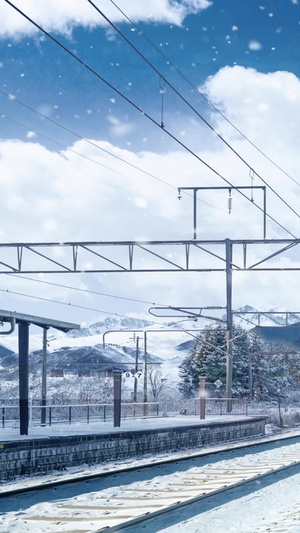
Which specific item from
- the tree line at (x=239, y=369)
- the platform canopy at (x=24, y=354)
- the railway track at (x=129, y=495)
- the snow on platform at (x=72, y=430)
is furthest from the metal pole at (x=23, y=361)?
the tree line at (x=239, y=369)

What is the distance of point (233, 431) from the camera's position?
29469 mm

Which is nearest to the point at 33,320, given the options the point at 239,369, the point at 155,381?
the point at 239,369

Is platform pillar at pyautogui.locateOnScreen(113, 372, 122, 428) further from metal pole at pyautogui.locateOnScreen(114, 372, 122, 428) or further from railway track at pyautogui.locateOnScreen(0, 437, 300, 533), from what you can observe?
railway track at pyautogui.locateOnScreen(0, 437, 300, 533)

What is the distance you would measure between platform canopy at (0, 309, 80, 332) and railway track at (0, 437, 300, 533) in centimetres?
508

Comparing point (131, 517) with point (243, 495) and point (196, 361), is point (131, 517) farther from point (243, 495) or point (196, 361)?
point (196, 361)

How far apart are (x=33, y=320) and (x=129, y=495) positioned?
8.55 meters

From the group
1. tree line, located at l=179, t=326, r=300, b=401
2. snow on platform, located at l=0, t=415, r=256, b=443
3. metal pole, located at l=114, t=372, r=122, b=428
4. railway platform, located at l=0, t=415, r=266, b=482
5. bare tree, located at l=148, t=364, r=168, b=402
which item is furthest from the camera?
bare tree, located at l=148, t=364, r=168, b=402

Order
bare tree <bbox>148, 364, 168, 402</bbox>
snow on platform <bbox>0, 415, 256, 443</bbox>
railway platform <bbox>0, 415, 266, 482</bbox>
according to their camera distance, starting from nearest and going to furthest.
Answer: railway platform <bbox>0, 415, 266, 482</bbox>, snow on platform <bbox>0, 415, 256, 443</bbox>, bare tree <bbox>148, 364, 168, 402</bbox>

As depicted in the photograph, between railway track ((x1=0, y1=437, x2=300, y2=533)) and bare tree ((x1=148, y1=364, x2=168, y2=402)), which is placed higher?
railway track ((x1=0, y1=437, x2=300, y2=533))

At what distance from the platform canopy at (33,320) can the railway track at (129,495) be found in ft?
16.7

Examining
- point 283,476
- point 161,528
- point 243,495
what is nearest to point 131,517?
point 161,528

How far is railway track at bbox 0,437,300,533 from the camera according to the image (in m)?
9.35

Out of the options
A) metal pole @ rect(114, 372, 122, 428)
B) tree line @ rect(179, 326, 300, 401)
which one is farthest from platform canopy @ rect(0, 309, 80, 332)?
tree line @ rect(179, 326, 300, 401)

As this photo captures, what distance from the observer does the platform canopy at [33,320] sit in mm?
18214
